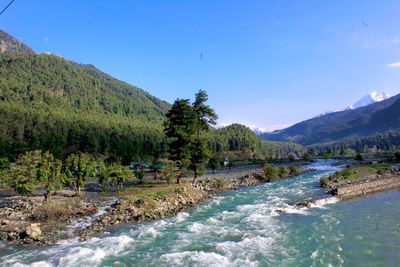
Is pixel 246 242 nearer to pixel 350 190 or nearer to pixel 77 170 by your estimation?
pixel 350 190

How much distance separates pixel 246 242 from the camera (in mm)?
24219

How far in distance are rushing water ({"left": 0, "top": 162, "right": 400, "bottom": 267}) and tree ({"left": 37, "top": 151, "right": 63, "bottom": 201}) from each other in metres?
15.4

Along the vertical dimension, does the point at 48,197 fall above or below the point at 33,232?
above

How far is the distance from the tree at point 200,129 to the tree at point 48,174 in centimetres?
1958

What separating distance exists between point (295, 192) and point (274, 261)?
28199 mm

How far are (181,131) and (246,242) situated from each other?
1184 inches

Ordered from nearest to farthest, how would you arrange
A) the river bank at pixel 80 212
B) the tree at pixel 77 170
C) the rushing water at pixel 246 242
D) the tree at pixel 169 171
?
the rushing water at pixel 246 242 < the river bank at pixel 80 212 < the tree at pixel 77 170 < the tree at pixel 169 171

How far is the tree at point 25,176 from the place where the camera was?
3888 cm

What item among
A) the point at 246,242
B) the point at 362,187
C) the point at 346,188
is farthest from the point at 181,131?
the point at 246,242

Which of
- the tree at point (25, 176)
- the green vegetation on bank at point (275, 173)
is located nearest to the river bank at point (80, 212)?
the tree at point (25, 176)

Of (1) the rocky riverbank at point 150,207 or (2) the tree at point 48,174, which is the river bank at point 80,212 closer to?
(1) the rocky riverbank at point 150,207

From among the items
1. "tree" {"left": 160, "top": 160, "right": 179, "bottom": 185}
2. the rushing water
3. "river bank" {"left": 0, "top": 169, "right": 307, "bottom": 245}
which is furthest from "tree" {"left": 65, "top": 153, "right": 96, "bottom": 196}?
the rushing water

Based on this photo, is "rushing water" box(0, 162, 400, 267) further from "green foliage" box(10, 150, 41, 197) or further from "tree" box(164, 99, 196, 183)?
"tree" box(164, 99, 196, 183)

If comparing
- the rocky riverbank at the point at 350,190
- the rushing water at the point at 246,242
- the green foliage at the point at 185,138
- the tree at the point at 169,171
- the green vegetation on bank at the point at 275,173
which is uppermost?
the green foliage at the point at 185,138
